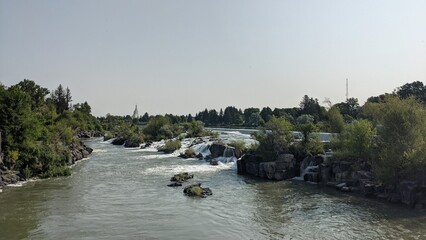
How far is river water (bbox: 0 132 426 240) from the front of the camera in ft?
75.5

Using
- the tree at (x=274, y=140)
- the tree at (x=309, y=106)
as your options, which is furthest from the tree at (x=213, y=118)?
the tree at (x=274, y=140)

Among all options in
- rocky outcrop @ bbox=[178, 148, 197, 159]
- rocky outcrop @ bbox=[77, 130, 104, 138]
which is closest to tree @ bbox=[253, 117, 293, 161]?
rocky outcrop @ bbox=[178, 148, 197, 159]

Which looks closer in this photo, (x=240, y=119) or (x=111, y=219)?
(x=111, y=219)

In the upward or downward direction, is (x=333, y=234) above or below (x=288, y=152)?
below

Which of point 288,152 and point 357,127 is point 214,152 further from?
point 357,127

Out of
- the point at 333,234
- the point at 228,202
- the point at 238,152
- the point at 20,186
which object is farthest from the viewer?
the point at 238,152

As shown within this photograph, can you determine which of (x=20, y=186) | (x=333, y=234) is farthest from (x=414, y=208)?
(x=20, y=186)

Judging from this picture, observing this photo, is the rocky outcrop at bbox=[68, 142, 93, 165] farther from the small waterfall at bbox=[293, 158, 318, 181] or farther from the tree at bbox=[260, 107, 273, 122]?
the tree at bbox=[260, 107, 273, 122]

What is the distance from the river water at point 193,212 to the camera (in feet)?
75.5

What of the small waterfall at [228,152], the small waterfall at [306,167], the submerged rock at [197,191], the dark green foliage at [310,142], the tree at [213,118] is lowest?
the submerged rock at [197,191]

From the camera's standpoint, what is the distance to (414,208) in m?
28.2

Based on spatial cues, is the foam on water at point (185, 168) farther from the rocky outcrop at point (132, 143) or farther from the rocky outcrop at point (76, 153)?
the rocky outcrop at point (132, 143)

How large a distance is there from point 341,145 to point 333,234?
20422 millimetres

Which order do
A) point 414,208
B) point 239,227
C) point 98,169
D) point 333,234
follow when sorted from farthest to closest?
1. point 98,169
2. point 414,208
3. point 239,227
4. point 333,234
